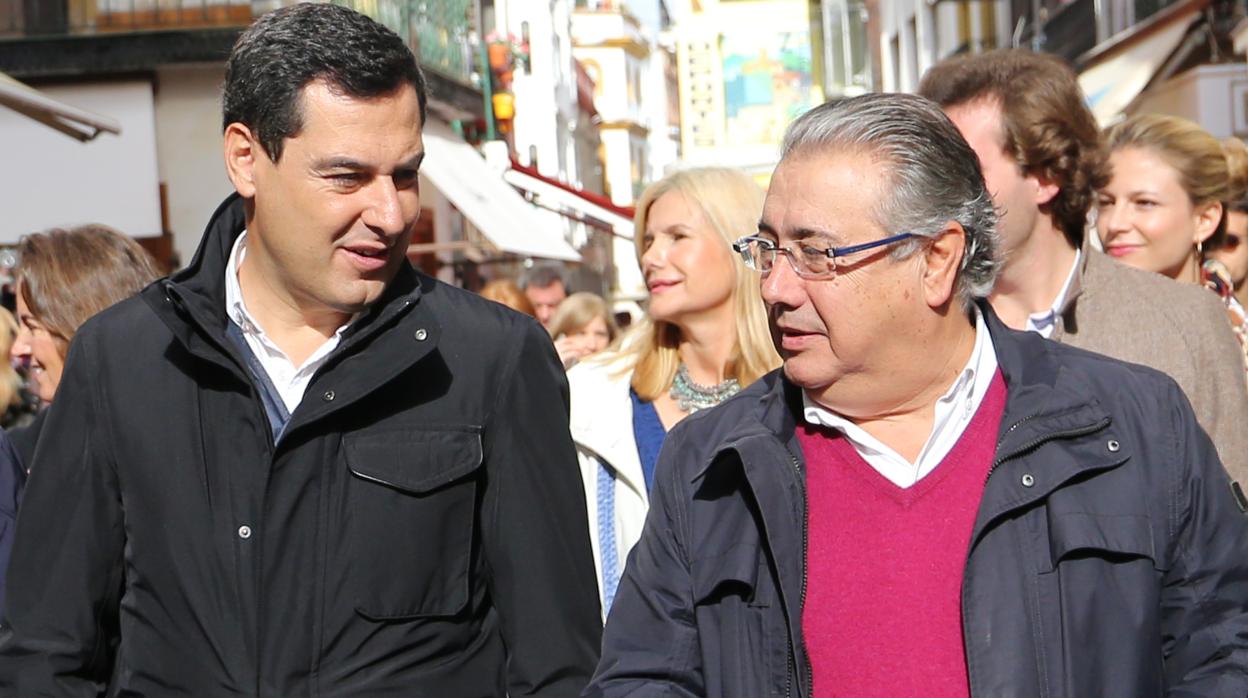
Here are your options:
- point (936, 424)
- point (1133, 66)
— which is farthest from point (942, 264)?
point (1133, 66)

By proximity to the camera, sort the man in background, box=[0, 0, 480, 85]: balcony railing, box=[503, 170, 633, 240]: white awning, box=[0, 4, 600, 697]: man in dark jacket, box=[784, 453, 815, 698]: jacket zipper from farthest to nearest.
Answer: box=[503, 170, 633, 240]: white awning
box=[0, 0, 480, 85]: balcony railing
the man in background
box=[0, 4, 600, 697]: man in dark jacket
box=[784, 453, 815, 698]: jacket zipper

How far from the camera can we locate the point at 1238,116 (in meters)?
14.6

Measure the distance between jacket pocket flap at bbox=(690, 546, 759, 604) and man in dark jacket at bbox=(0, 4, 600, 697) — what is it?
1.81 ft

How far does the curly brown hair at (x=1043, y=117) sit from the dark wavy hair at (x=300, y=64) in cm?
159

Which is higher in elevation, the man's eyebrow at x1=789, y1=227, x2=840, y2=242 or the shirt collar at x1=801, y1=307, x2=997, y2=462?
the man's eyebrow at x1=789, y1=227, x2=840, y2=242

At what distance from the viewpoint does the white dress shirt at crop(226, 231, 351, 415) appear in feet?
11.4

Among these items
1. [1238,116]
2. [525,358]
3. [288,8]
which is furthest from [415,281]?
[1238,116]

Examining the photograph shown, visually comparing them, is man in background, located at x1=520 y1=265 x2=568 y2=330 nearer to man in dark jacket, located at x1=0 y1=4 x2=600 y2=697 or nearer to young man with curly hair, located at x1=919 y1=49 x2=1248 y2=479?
young man with curly hair, located at x1=919 y1=49 x2=1248 y2=479

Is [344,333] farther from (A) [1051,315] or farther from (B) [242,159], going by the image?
(A) [1051,315]

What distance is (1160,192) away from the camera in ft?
18.4

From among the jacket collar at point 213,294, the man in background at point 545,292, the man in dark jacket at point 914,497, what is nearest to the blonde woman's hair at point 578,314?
the man in background at point 545,292

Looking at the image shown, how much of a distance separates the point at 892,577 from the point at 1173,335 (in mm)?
1703

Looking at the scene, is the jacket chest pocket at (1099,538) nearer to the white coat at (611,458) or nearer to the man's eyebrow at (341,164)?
the man's eyebrow at (341,164)

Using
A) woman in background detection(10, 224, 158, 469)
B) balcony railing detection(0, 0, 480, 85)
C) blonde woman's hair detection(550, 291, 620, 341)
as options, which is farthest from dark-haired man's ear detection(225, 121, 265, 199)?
balcony railing detection(0, 0, 480, 85)
